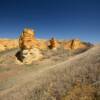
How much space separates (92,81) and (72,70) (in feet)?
8.22

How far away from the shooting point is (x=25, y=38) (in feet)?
124

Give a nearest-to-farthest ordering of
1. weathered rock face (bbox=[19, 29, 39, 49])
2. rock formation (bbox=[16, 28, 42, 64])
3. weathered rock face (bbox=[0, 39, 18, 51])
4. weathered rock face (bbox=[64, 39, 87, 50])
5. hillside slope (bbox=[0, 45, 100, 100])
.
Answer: hillside slope (bbox=[0, 45, 100, 100]) → rock formation (bbox=[16, 28, 42, 64]) → weathered rock face (bbox=[19, 29, 39, 49]) → weathered rock face (bbox=[64, 39, 87, 50]) → weathered rock face (bbox=[0, 39, 18, 51])

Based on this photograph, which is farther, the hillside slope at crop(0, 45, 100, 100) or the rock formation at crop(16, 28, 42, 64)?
the rock formation at crop(16, 28, 42, 64)

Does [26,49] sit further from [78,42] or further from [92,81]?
[92,81]

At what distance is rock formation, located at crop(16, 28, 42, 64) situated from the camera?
1385 inches

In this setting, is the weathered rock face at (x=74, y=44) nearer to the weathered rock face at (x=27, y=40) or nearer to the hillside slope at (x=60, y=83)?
the weathered rock face at (x=27, y=40)

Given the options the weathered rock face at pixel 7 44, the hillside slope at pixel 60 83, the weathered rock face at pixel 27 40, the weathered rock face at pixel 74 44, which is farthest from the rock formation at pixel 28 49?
the hillside slope at pixel 60 83

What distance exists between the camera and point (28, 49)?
3647cm

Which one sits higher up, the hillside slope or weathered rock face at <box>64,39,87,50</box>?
weathered rock face at <box>64,39,87,50</box>

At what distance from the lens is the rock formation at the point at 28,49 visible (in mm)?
35188

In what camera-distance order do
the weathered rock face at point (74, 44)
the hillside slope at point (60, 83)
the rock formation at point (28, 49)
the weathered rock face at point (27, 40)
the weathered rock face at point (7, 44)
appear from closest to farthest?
the hillside slope at point (60, 83), the rock formation at point (28, 49), the weathered rock face at point (27, 40), the weathered rock face at point (74, 44), the weathered rock face at point (7, 44)

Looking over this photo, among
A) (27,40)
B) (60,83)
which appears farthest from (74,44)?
(60,83)

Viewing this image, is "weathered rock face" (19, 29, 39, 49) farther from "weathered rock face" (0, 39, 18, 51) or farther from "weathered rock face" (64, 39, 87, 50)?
"weathered rock face" (0, 39, 18, 51)

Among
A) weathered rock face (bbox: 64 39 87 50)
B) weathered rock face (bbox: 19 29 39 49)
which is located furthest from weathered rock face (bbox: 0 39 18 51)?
weathered rock face (bbox: 19 29 39 49)
